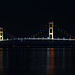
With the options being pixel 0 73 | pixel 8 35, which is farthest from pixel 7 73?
pixel 8 35

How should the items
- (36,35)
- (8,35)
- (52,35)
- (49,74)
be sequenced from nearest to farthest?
(49,74) < (52,35) < (36,35) < (8,35)

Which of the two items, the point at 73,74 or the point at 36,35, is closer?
the point at 73,74

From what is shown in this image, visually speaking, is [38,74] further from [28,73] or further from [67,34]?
[67,34]

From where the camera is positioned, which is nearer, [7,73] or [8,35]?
[7,73]

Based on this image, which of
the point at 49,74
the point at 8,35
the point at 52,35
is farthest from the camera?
the point at 8,35

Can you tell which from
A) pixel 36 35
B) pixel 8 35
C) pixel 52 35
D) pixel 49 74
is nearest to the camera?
pixel 49 74

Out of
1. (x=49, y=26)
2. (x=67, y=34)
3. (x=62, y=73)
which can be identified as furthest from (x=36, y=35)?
(x=62, y=73)

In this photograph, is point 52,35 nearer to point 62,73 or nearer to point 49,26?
point 49,26

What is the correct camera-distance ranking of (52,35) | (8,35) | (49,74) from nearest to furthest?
(49,74) < (52,35) < (8,35)
